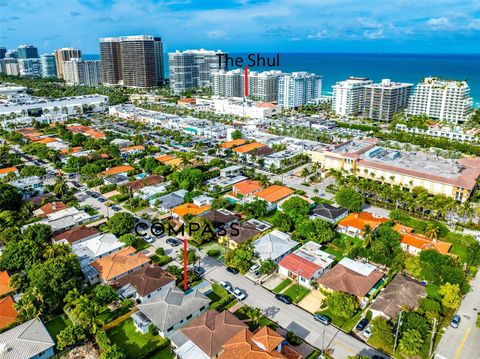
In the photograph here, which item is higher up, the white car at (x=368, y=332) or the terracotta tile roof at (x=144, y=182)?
the terracotta tile roof at (x=144, y=182)

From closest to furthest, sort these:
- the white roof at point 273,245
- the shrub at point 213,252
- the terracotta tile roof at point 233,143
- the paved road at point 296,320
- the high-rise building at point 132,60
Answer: the paved road at point 296,320 → the white roof at point 273,245 → the shrub at point 213,252 → the terracotta tile roof at point 233,143 → the high-rise building at point 132,60

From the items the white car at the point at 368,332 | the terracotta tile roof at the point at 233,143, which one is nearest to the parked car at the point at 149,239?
the white car at the point at 368,332

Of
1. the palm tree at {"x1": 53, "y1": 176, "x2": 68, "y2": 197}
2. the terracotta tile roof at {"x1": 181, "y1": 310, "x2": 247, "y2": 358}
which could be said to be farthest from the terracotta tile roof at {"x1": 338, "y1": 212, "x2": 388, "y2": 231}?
the palm tree at {"x1": 53, "y1": 176, "x2": 68, "y2": 197}

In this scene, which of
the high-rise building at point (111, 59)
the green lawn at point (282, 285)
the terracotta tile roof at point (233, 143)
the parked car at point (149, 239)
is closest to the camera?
the green lawn at point (282, 285)

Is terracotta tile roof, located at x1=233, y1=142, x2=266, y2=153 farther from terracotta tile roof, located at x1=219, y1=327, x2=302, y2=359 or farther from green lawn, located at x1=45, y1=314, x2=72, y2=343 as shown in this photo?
terracotta tile roof, located at x1=219, y1=327, x2=302, y2=359

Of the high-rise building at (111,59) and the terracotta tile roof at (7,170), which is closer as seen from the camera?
the terracotta tile roof at (7,170)

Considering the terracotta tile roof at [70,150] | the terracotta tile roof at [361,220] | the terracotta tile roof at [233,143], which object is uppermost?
the terracotta tile roof at [233,143]

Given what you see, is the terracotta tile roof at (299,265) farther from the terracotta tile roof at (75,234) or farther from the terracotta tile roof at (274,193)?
the terracotta tile roof at (75,234)
